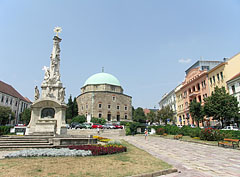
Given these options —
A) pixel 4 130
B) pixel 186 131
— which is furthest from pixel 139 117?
pixel 4 130

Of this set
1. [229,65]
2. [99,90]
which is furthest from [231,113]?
[99,90]

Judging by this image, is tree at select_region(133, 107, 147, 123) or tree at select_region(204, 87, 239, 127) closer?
tree at select_region(204, 87, 239, 127)

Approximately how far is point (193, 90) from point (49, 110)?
37835 millimetres

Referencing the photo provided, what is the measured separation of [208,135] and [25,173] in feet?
58.7

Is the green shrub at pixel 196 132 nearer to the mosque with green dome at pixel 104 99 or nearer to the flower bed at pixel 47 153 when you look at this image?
the flower bed at pixel 47 153

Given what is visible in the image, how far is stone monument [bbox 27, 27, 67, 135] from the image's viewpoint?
51.5 ft

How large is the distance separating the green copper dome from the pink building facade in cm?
2816

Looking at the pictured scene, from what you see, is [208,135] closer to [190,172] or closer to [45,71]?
[190,172]

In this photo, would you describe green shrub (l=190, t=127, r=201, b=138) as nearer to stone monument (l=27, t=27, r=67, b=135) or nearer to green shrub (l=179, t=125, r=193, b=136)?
green shrub (l=179, t=125, r=193, b=136)

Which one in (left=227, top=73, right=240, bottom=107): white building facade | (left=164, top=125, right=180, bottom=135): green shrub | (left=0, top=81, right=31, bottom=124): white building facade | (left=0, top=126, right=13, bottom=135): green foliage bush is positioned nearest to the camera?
(left=0, top=126, right=13, bottom=135): green foliage bush

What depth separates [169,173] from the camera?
245 inches

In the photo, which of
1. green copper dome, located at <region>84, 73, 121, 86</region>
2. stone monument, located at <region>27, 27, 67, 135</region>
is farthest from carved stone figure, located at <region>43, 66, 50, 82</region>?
green copper dome, located at <region>84, 73, 121, 86</region>

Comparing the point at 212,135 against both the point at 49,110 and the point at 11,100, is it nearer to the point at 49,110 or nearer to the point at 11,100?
the point at 49,110

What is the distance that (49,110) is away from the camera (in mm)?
16594
